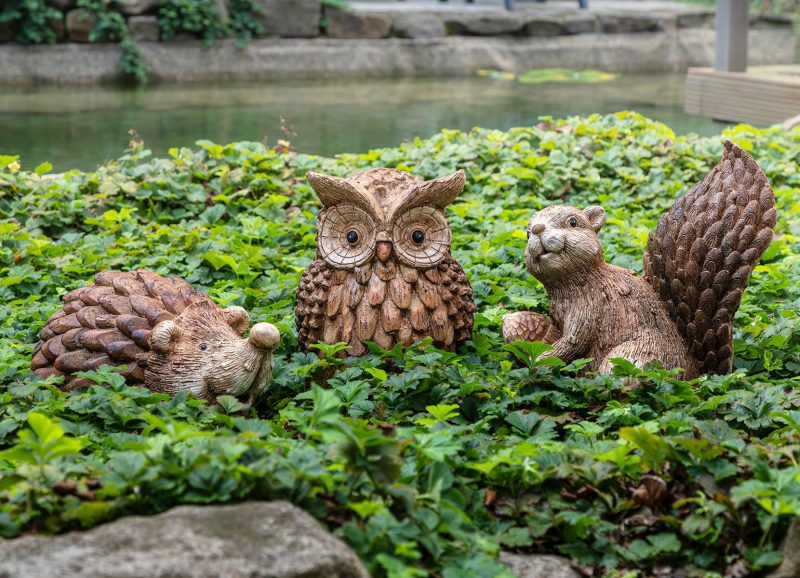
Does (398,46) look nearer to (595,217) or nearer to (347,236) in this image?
(595,217)

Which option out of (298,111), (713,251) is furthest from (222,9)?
(713,251)

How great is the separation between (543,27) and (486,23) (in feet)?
3.19

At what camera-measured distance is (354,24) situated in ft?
49.3

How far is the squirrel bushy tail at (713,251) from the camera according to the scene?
3518mm

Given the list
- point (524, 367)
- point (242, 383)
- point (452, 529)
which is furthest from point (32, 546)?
point (524, 367)

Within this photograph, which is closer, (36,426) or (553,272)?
(36,426)

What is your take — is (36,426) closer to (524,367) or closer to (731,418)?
(524,367)

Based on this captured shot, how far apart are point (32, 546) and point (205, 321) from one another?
1.55m

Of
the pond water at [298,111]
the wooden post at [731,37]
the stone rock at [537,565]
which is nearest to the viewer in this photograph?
the stone rock at [537,565]

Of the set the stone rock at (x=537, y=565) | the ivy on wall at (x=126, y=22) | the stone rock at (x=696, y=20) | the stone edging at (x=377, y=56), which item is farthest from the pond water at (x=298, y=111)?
the stone rock at (x=537, y=565)

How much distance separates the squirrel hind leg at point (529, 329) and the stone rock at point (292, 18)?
11.7 m

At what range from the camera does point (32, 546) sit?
207cm

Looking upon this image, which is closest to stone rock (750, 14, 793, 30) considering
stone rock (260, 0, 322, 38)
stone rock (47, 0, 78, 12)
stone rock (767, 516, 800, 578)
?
stone rock (260, 0, 322, 38)

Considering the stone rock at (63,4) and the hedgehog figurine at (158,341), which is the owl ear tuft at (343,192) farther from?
the stone rock at (63,4)
